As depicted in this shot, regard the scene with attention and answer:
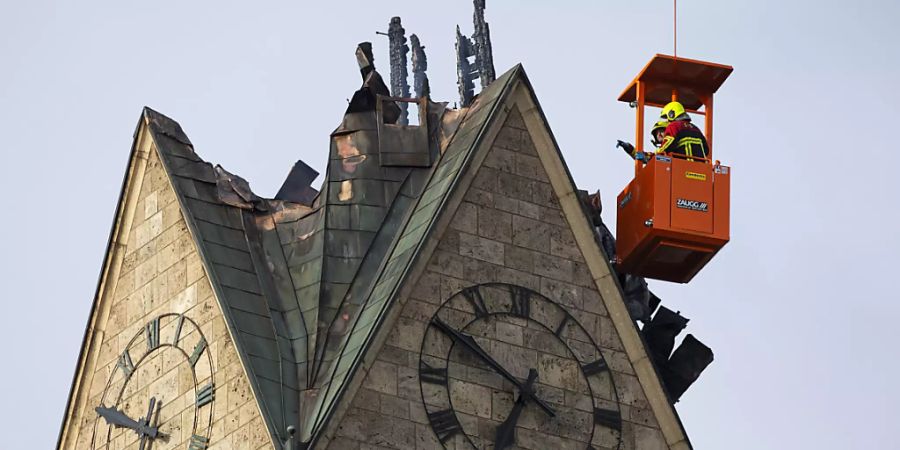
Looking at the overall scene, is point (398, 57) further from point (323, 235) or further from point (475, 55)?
point (323, 235)

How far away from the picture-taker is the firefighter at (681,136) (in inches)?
1897

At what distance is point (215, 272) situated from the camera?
145 feet

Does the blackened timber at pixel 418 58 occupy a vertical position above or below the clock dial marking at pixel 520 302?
above

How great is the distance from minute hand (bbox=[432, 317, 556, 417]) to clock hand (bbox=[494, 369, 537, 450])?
8 centimetres

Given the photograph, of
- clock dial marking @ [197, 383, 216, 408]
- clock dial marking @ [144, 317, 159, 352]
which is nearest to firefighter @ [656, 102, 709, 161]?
clock dial marking @ [144, 317, 159, 352]

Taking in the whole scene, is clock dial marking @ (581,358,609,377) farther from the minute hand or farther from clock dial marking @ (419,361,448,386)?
clock dial marking @ (419,361,448,386)

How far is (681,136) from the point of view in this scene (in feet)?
158

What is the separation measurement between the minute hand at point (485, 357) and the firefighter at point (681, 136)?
20.3ft

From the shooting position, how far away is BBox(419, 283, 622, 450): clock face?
43062mm

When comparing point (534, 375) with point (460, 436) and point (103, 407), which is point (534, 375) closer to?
point (460, 436)

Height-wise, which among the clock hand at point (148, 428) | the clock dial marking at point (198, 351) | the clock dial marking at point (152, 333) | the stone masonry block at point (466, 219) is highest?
the stone masonry block at point (466, 219)

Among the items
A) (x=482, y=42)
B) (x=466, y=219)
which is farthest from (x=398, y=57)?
(x=466, y=219)

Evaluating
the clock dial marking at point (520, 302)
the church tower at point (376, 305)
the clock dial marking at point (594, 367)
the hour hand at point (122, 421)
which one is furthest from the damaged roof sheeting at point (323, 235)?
the clock dial marking at point (594, 367)

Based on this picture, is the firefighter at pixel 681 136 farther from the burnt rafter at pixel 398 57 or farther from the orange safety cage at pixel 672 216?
the burnt rafter at pixel 398 57
